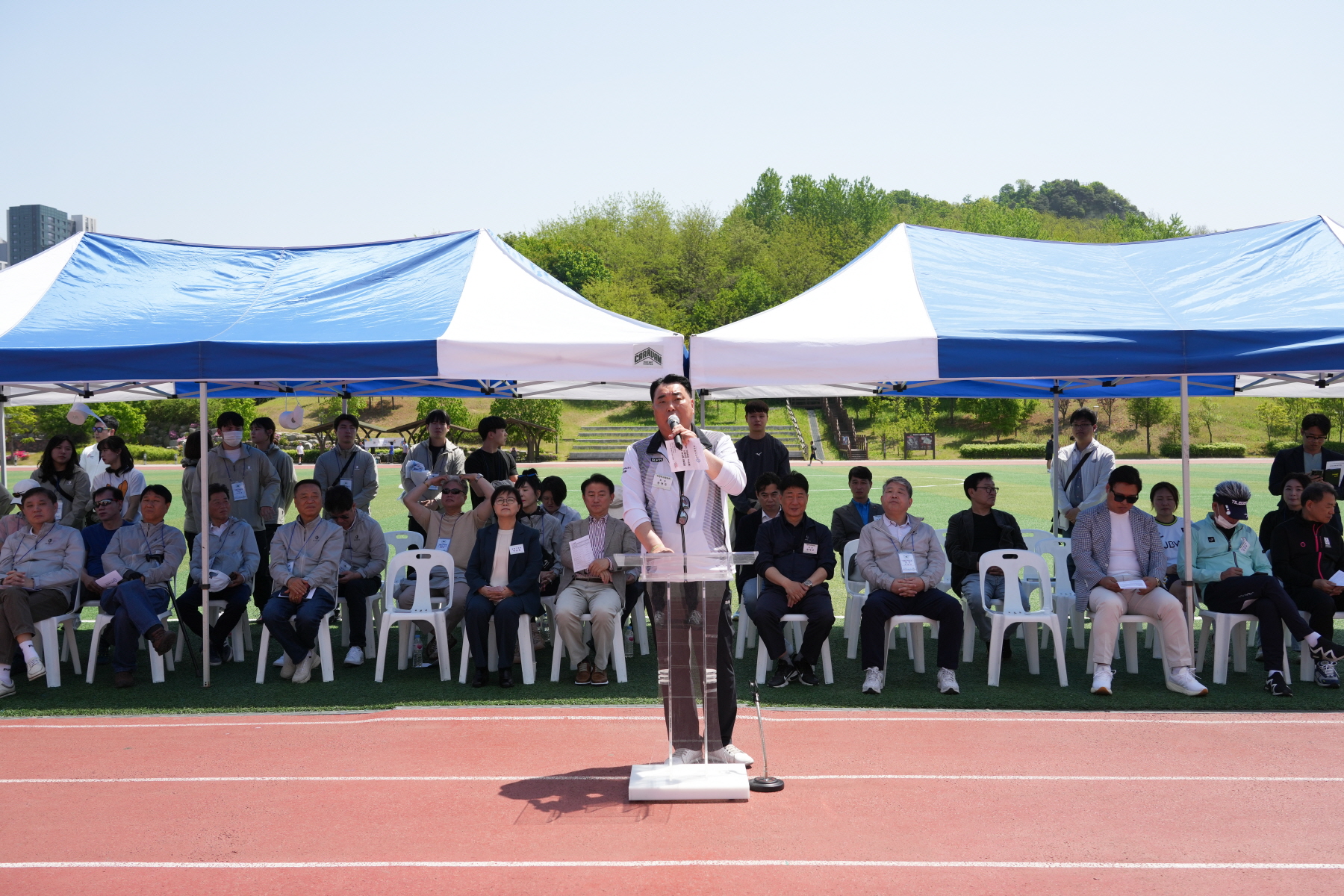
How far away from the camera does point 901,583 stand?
6.70 metres

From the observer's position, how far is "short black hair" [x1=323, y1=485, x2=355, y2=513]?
7.50m

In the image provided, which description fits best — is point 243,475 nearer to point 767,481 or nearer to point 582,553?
point 767,481

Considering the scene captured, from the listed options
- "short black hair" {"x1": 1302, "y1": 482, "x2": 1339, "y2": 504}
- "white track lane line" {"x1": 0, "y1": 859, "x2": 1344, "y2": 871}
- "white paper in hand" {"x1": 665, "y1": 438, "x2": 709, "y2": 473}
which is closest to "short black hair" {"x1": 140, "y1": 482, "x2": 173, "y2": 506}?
"white track lane line" {"x1": 0, "y1": 859, "x2": 1344, "y2": 871}

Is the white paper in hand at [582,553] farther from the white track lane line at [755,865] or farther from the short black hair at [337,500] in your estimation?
the short black hair at [337,500]

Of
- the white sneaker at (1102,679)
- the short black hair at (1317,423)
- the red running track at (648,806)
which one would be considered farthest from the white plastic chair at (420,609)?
the short black hair at (1317,423)

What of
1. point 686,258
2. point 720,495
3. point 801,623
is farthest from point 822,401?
point 720,495

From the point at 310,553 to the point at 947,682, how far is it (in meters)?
4.36

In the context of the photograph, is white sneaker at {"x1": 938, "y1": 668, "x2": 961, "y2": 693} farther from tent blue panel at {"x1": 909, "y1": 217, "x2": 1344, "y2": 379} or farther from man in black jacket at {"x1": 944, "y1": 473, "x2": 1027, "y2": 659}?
tent blue panel at {"x1": 909, "y1": 217, "x2": 1344, "y2": 379}

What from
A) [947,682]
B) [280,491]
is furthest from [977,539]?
[280,491]

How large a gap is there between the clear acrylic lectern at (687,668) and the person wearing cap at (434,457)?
4.51 m

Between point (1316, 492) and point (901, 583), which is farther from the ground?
point (1316, 492)

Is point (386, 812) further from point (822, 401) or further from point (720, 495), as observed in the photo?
point (822, 401)

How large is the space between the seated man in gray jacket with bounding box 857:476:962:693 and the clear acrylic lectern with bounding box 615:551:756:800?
2.13 meters

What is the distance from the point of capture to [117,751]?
548cm
